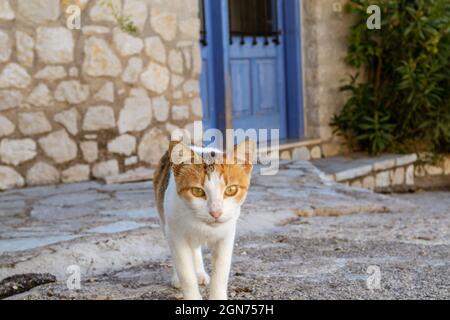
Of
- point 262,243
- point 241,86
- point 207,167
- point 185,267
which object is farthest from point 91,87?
point 207,167

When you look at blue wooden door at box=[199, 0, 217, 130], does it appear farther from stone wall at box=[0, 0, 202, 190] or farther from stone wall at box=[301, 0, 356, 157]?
stone wall at box=[301, 0, 356, 157]

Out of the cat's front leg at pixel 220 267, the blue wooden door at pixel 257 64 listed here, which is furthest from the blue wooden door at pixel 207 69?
the cat's front leg at pixel 220 267

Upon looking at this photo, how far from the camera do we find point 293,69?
7660 mm

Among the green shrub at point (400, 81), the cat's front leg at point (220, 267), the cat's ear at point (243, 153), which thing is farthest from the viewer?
the green shrub at point (400, 81)

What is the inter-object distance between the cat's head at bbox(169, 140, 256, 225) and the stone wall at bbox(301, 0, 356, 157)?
17.0 feet

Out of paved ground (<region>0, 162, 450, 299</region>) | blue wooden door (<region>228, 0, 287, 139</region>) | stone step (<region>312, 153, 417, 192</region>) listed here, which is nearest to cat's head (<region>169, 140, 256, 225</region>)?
paved ground (<region>0, 162, 450, 299</region>)

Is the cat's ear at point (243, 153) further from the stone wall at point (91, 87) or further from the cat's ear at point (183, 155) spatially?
the stone wall at point (91, 87)

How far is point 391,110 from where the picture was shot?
769cm

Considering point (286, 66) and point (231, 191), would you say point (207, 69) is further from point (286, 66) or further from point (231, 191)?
point (231, 191)

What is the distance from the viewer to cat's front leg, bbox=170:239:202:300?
8.48 feet

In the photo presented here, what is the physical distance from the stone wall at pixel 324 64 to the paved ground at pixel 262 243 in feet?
7.08

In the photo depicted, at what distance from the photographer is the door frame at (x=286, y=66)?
6785 millimetres

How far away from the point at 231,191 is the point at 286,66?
17.8ft
